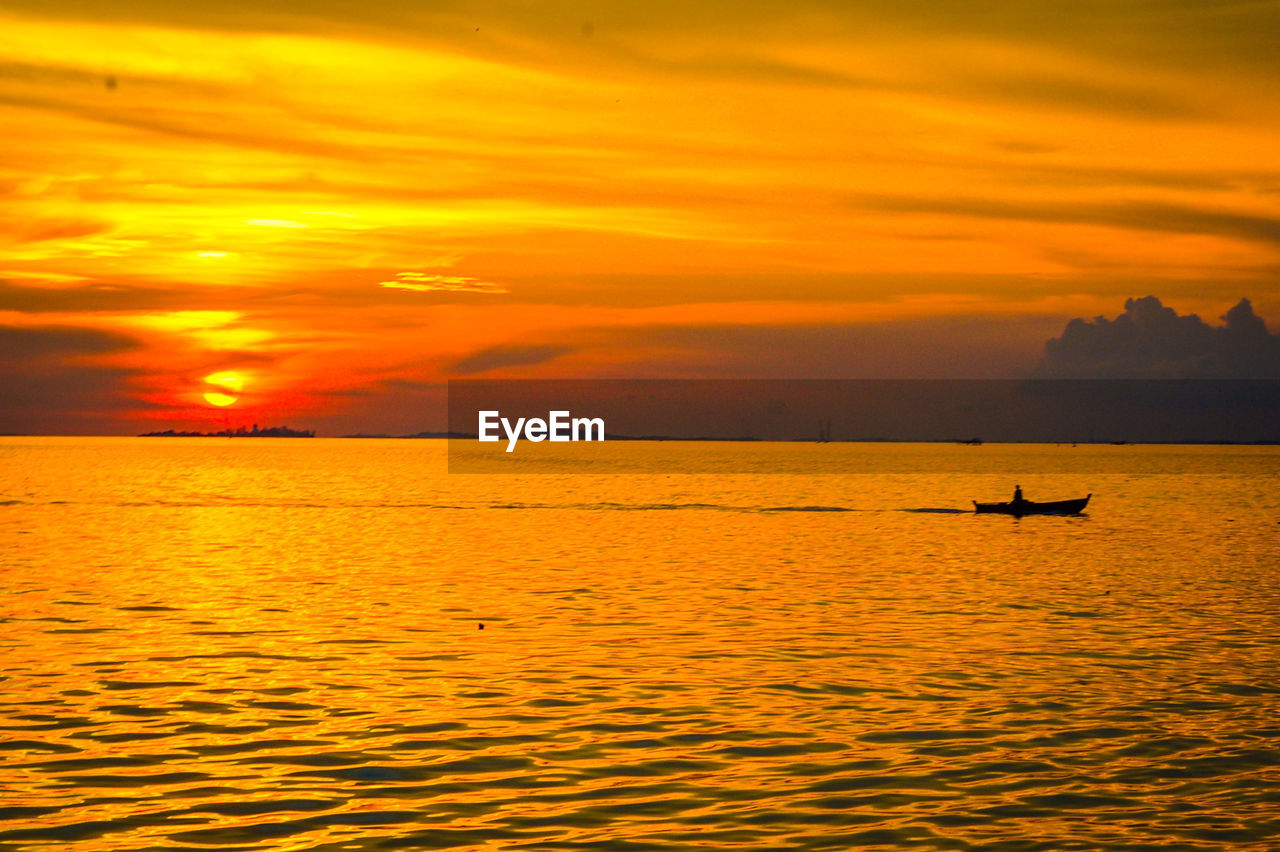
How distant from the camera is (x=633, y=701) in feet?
96.3

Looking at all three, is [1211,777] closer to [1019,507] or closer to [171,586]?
[171,586]

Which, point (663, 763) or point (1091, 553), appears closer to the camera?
point (663, 763)

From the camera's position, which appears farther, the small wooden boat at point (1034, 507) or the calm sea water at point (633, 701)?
the small wooden boat at point (1034, 507)

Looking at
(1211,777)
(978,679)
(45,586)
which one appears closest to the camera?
(1211,777)

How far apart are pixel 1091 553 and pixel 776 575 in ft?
87.1

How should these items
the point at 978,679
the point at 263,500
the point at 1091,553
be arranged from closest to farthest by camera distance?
the point at 978,679
the point at 1091,553
the point at 263,500

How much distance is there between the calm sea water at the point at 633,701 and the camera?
2042 cm

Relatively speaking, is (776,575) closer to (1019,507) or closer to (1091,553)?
(1091,553)

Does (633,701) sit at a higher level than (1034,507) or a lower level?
higher

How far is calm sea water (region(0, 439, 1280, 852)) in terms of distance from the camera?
20422 millimetres

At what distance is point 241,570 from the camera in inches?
2392

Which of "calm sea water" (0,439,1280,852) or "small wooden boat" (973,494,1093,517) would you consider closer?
"calm sea water" (0,439,1280,852)

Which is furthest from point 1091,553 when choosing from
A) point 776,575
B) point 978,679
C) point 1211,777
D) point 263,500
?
point 263,500

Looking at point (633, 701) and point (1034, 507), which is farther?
point (1034, 507)
